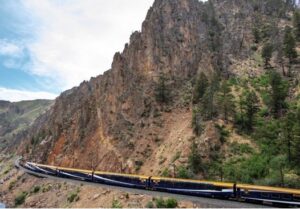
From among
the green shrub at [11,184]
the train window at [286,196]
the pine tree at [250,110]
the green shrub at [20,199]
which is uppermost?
the pine tree at [250,110]

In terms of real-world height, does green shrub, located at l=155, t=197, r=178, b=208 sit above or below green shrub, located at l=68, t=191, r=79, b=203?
above

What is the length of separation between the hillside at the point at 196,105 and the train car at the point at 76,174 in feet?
16.1

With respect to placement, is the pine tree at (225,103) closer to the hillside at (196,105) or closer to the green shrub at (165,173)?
the hillside at (196,105)

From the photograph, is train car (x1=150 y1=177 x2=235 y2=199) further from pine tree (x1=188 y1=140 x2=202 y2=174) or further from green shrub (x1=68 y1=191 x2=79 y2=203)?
green shrub (x1=68 y1=191 x2=79 y2=203)

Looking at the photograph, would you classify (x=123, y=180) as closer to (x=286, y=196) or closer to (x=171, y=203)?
(x=171, y=203)

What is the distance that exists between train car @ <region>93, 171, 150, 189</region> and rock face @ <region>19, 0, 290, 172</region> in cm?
603

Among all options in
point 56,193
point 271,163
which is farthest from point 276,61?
point 56,193

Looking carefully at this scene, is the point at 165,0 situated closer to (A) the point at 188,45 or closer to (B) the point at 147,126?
(A) the point at 188,45

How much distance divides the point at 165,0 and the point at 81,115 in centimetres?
3474

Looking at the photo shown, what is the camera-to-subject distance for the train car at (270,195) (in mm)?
36250

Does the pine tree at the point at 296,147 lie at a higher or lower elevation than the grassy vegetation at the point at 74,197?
higher

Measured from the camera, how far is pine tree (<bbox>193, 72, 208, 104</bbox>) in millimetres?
73062

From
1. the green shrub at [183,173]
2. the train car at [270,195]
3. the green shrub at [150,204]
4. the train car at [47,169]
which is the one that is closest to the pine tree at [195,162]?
the green shrub at [183,173]

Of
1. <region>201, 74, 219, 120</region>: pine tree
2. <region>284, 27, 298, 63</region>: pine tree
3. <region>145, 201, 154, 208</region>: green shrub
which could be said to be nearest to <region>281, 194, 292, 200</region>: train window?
<region>145, 201, 154, 208</region>: green shrub
